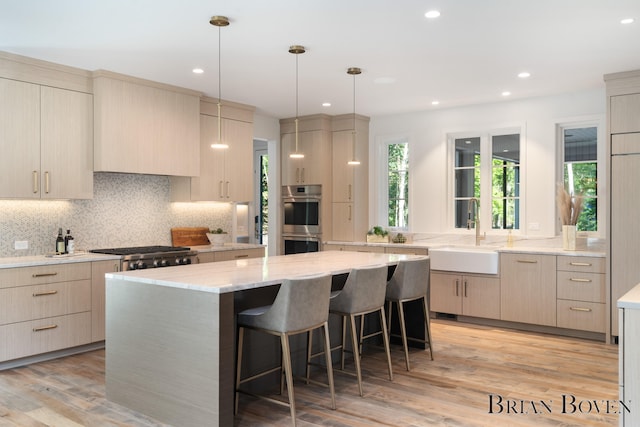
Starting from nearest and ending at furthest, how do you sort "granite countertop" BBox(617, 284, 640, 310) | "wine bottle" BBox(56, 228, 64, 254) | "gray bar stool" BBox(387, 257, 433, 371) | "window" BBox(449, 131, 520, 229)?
"granite countertop" BBox(617, 284, 640, 310), "gray bar stool" BBox(387, 257, 433, 371), "wine bottle" BBox(56, 228, 64, 254), "window" BBox(449, 131, 520, 229)

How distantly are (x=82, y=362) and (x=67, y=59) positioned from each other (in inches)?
102

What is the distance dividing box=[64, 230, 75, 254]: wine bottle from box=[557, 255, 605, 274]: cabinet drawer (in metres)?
4.78

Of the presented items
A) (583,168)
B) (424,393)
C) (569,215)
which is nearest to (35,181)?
(424,393)

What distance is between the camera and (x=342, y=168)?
733 cm

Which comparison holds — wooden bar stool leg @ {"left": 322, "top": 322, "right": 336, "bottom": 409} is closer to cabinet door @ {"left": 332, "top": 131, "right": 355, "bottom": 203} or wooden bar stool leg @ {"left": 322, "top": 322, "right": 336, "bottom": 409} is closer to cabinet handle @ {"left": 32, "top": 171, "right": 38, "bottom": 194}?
cabinet handle @ {"left": 32, "top": 171, "right": 38, "bottom": 194}

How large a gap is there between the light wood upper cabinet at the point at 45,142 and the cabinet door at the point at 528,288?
435cm

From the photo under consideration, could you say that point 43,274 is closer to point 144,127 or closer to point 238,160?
point 144,127

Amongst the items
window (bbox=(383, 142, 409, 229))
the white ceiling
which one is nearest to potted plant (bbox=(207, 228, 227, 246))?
the white ceiling

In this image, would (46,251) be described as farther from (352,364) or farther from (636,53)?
(636,53)

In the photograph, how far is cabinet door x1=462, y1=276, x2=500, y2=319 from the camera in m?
5.87

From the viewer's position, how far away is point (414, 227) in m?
7.09

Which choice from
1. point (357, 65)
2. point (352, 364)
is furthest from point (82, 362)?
point (357, 65)

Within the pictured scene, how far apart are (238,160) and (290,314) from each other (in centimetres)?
388

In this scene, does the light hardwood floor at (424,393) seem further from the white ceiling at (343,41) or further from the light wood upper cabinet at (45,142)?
the white ceiling at (343,41)
